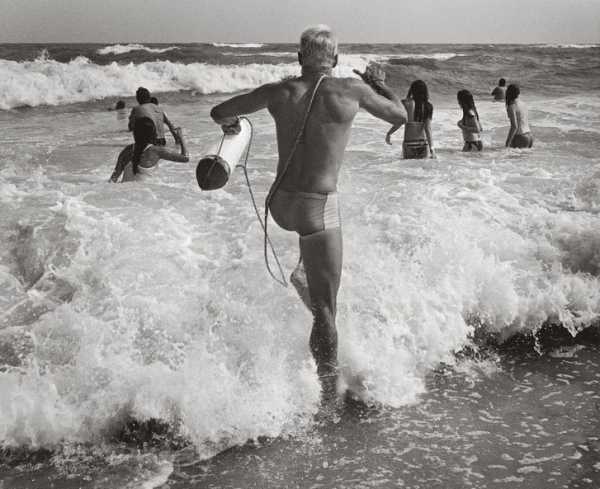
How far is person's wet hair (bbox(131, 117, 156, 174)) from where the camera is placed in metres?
7.19

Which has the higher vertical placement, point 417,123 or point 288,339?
point 417,123

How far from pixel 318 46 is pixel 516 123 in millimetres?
7565

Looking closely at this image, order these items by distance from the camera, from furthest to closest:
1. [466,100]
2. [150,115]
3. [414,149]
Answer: [466,100]
[414,149]
[150,115]

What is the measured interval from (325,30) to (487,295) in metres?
2.40

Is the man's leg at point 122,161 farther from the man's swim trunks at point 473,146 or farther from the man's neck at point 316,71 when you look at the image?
the man's swim trunks at point 473,146

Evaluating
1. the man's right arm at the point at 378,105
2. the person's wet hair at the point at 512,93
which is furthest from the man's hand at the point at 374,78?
the person's wet hair at the point at 512,93

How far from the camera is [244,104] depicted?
3.14 m

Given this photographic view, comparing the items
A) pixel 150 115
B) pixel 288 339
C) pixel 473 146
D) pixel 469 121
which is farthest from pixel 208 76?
pixel 288 339

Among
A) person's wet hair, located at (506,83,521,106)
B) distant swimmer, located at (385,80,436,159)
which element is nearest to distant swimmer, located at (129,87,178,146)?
distant swimmer, located at (385,80,436,159)

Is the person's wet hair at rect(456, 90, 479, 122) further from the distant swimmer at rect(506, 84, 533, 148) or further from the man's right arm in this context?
the man's right arm

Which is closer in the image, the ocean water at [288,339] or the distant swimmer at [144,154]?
the ocean water at [288,339]

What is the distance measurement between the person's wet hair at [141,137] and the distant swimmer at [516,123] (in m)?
5.50

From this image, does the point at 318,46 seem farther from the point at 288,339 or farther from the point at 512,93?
the point at 512,93

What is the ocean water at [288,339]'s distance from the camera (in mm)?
3027
